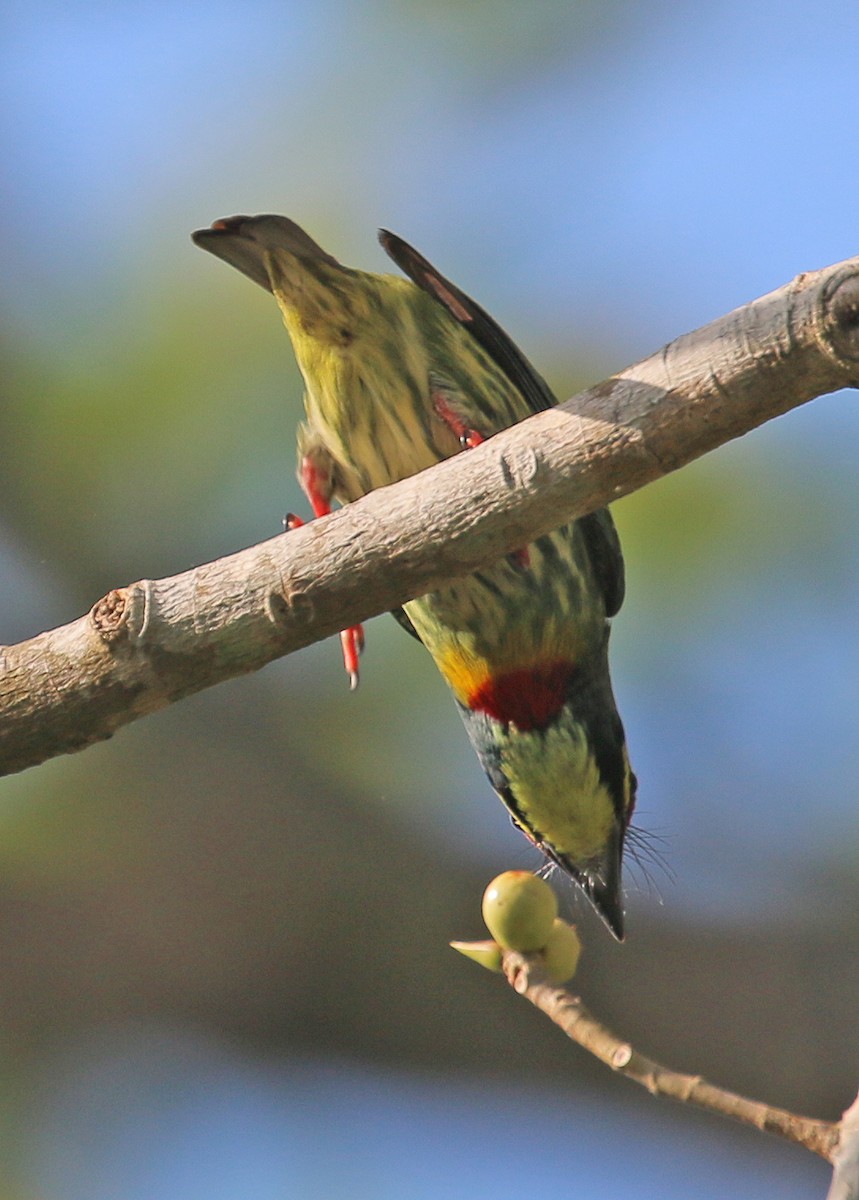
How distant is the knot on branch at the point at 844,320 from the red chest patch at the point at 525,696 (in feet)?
4.47

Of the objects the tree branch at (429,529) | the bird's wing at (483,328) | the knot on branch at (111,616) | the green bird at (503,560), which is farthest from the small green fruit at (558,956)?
the bird's wing at (483,328)

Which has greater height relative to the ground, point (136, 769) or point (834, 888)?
point (136, 769)

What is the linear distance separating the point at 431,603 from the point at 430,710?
188 cm

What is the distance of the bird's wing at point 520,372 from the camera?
2.89m

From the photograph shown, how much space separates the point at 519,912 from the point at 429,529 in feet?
1.55

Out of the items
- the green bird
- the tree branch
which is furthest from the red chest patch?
the tree branch

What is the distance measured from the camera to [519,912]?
5.58ft

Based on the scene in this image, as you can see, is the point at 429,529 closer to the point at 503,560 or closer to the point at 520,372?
the point at 503,560

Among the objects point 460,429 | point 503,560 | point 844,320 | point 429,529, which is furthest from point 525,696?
point 844,320

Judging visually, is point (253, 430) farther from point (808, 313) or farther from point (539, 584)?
point (808, 313)

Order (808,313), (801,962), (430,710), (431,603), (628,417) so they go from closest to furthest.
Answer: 1. (808,313)
2. (628,417)
3. (431,603)
4. (801,962)
5. (430,710)

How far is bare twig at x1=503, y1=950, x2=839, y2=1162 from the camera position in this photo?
4.28 feet

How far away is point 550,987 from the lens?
1.70 m

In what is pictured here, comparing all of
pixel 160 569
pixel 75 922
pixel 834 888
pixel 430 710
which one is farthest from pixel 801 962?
pixel 160 569
